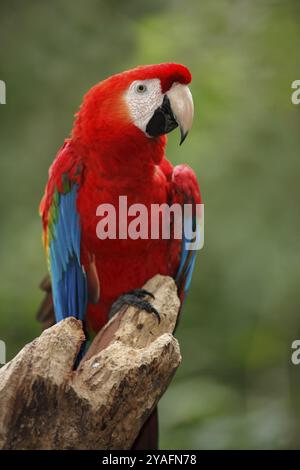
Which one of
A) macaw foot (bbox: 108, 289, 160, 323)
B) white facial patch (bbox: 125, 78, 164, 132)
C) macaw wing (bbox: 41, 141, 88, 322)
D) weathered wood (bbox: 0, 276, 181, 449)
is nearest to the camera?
weathered wood (bbox: 0, 276, 181, 449)

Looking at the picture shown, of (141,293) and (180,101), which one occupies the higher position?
(180,101)

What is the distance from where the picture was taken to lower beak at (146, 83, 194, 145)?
1744 mm

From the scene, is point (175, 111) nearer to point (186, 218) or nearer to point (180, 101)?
Answer: point (180, 101)

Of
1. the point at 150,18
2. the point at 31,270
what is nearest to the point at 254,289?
the point at 31,270

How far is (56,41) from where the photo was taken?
3.01m

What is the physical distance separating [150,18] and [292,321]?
1.44 meters

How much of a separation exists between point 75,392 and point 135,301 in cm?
52

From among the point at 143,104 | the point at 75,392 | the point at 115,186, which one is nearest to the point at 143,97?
the point at 143,104

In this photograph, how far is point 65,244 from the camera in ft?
6.35

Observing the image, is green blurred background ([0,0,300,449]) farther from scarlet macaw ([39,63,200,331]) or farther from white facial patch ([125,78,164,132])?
white facial patch ([125,78,164,132])

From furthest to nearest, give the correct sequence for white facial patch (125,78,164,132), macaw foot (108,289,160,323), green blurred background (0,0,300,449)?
green blurred background (0,0,300,449) → white facial patch (125,78,164,132) → macaw foot (108,289,160,323)

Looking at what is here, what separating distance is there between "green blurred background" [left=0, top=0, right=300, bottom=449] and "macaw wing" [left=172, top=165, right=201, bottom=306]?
602 mm

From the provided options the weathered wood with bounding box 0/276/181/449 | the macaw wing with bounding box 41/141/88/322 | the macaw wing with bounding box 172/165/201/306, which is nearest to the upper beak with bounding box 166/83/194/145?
the macaw wing with bounding box 172/165/201/306

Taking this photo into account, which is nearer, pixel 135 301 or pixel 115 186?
pixel 135 301
